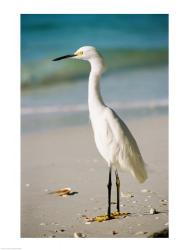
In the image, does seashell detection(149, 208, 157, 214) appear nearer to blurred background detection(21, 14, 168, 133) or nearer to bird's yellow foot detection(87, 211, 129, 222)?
bird's yellow foot detection(87, 211, 129, 222)

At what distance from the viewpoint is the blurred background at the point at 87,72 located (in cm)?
247

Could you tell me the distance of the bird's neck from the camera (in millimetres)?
2258

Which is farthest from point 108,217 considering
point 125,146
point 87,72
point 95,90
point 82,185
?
point 87,72

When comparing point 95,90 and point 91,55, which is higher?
point 91,55

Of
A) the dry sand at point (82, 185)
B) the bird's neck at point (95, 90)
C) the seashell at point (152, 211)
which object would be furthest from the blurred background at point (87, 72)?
the seashell at point (152, 211)

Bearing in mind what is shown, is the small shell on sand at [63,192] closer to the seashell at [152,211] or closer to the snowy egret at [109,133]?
the snowy egret at [109,133]

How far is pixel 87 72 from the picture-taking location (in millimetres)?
2555

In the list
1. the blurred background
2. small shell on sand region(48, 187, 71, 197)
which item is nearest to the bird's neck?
the blurred background

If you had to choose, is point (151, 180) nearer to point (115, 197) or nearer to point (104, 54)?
point (115, 197)

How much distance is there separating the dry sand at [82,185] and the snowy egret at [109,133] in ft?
0.39

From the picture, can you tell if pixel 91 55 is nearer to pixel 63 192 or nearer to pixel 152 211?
pixel 63 192

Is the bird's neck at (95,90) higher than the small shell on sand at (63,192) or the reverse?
higher

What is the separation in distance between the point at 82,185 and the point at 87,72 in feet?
2.38
